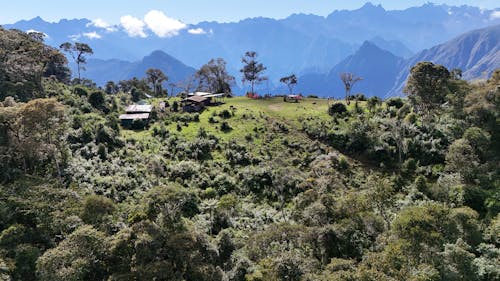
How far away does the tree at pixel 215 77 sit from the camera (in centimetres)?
10688

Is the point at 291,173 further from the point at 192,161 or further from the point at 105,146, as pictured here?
the point at 105,146

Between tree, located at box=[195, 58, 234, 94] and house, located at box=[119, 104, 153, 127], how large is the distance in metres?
37.1

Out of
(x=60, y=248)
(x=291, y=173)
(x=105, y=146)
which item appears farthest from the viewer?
(x=105, y=146)

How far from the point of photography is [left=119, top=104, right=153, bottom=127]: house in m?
68.6

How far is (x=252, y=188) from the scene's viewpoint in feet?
165

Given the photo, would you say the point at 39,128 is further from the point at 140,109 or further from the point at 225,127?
the point at 225,127

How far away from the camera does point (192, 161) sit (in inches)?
2151

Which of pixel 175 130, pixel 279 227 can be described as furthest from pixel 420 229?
pixel 175 130

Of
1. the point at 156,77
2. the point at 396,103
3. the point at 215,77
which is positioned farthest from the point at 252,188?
the point at 156,77

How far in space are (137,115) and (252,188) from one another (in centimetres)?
3120

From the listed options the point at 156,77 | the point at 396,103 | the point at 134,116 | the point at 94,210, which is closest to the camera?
the point at 94,210

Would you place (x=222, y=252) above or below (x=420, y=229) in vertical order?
below

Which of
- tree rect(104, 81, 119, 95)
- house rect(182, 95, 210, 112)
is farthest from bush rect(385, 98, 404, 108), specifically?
tree rect(104, 81, 119, 95)

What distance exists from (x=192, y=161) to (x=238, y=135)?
41.8ft
